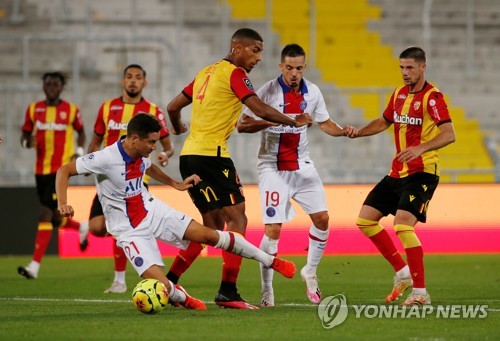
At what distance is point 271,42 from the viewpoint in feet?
71.1

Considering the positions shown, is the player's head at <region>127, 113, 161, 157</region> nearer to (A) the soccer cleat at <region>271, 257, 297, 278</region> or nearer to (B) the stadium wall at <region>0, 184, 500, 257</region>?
(A) the soccer cleat at <region>271, 257, 297, 278</region>

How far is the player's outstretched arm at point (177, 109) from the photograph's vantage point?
29.9ft

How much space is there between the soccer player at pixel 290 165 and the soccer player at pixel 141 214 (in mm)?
973

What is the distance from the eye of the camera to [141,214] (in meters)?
8.59

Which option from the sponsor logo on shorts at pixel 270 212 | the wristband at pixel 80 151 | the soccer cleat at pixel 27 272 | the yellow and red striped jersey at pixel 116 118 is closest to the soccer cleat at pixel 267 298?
the sponsor logo on shorts at pixel 270 212

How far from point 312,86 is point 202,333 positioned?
3338 millimetres

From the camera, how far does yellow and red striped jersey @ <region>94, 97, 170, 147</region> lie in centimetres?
1113

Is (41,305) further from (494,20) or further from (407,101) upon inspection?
(494,20)

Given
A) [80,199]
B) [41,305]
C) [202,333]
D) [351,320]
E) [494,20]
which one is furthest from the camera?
[494,20]

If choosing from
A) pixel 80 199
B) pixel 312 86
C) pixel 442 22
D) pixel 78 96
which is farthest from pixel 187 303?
pixel 442 22

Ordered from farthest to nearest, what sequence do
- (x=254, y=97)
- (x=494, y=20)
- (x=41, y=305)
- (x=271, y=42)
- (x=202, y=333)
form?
1. (x=494, y=20)
2. (x=271, y=42)
3. (x=41, y=305)
4. (x=254, y=97)
5. (x=202, y=333)

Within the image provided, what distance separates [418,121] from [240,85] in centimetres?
164

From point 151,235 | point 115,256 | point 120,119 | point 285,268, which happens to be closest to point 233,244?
point 285,268

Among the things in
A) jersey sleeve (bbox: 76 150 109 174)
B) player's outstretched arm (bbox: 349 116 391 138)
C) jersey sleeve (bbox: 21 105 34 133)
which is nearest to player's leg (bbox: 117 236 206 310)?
jersey sleeve (bbox: 76 150 109 174)
